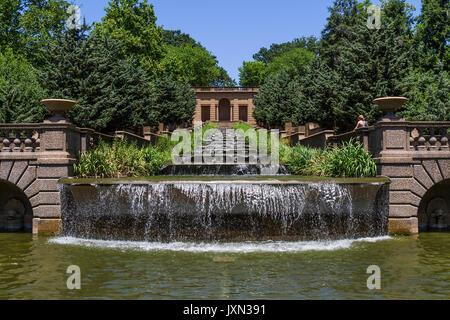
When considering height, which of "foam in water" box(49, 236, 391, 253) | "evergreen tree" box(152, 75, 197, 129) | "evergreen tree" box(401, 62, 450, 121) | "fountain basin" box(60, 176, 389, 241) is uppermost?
"evergreen tree" box(152, 75, 197, 129)

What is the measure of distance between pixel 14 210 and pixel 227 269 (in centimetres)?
922

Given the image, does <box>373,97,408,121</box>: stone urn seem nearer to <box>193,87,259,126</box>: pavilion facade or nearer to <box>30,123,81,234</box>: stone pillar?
<box>30,123,81,234</box>: stone pillar

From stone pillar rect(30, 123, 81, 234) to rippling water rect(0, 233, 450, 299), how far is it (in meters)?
1.33

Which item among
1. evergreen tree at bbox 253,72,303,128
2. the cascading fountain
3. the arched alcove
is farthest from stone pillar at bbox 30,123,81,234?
evergreen tree at bbox 253,72,303,128

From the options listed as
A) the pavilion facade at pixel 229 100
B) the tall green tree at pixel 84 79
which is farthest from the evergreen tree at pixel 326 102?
the pavilion facade at pixel 229 100

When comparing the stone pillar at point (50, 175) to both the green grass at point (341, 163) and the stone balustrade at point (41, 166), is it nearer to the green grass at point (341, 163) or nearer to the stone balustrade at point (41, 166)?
the stone balustrade at point (41, 166)

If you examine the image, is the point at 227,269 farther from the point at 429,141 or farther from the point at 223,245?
the point at 429,141

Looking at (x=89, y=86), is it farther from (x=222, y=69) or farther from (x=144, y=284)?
(x=222, y=69)

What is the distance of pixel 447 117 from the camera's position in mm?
22312

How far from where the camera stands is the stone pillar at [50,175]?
44.2ft

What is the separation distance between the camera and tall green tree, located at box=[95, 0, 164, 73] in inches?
1727

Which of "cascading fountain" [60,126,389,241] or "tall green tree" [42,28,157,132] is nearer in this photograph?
"cascading fountain" [60,126,389,241]

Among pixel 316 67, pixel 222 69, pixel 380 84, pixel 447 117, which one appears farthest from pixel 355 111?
pixel 222 69

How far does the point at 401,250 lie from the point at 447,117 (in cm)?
1424
